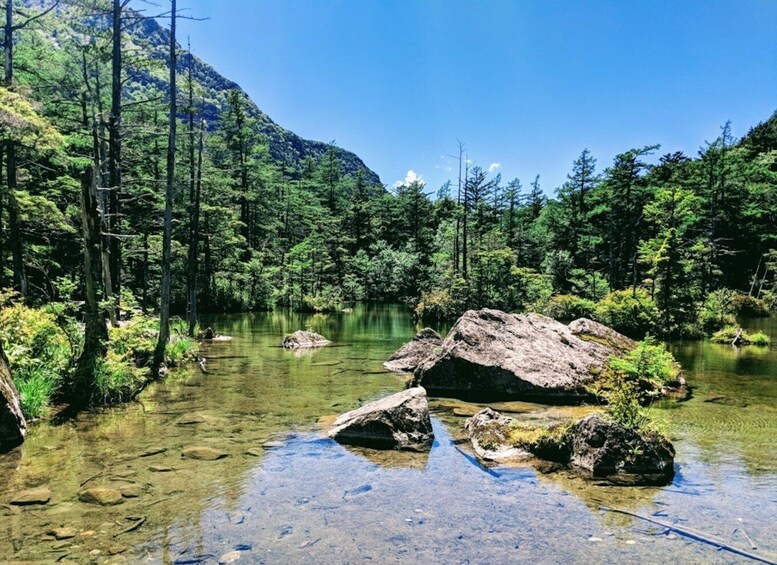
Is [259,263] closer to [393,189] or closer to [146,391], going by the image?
[146,391]

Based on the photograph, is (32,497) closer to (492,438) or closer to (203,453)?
(203,453)

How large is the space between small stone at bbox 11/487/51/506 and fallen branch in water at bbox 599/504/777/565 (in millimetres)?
6799

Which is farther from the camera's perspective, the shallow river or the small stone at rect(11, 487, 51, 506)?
the small stone at rect(11, 487, 51, 506)

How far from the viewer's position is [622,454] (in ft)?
23.7

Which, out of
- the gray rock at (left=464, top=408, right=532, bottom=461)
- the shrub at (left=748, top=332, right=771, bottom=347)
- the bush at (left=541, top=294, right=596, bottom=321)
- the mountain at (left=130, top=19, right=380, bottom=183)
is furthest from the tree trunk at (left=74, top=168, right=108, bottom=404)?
the mountain at (left=130, top=19, right=380, bottom=183)

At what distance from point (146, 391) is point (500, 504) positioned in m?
10.1

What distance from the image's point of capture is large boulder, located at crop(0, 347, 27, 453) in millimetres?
7945

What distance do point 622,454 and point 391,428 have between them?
12.4 ft

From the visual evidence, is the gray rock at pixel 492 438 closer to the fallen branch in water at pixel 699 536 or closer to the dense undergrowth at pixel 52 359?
the fallen branch in water at pixel 699 536

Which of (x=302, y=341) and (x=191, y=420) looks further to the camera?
(x=302, y=341)

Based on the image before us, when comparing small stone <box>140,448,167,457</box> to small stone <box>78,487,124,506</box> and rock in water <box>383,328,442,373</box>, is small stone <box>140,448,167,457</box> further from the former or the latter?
rock in water <box>383,328,442,373</box>

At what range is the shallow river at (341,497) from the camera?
4.94 m

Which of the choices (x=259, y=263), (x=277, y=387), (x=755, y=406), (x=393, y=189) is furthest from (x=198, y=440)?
(x=393, y=189)

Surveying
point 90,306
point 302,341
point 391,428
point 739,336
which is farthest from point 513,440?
point 739,336
